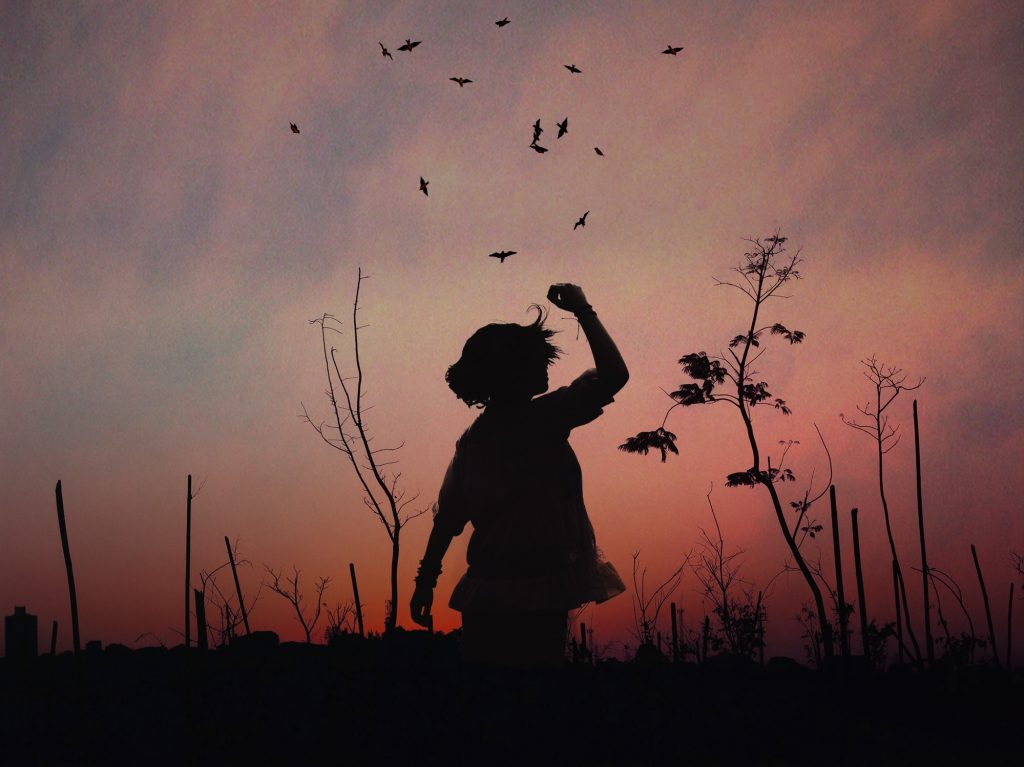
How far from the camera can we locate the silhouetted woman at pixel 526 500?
4.59 m

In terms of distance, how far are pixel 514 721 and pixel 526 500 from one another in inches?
42.8

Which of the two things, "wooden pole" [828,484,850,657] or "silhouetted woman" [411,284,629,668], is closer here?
"silhouetted woman" [411,284,629,668]

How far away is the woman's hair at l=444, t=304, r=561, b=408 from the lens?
4.77 m

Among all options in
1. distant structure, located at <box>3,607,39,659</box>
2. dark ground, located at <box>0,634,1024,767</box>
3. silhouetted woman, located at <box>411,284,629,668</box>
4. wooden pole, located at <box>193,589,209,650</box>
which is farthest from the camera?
distant structure, located at <box>3,607,39,659</box>

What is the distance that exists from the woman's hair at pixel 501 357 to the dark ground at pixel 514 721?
1.51m

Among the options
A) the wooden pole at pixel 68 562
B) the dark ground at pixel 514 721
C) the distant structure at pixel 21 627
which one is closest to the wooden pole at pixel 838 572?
the dark ground at pixel 514 721

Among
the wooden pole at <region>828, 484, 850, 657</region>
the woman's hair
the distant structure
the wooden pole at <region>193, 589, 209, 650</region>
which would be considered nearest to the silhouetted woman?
the woman's hair

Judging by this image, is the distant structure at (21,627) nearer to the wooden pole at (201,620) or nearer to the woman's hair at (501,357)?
the wooden pole at (201,620)

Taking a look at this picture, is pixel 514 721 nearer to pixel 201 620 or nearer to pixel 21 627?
pixel 201 620

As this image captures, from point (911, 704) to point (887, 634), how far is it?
7.69 metres

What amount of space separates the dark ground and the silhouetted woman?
29 cm

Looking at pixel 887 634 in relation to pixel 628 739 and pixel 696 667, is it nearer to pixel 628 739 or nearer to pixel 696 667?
pixel 696 667

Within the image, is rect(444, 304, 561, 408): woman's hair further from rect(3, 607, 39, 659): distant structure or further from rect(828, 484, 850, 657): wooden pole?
rect(3, 607, 39, 659): distant structure

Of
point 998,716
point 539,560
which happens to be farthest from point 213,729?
point 998,716
